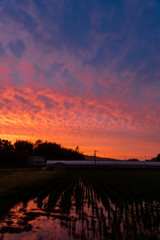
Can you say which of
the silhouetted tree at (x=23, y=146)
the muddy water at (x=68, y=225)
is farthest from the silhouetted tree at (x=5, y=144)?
the muddy water at (x=68, y=225)

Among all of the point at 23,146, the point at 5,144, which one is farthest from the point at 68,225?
the point at 23,146

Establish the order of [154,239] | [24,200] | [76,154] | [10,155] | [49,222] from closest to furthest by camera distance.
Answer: [154,239]
[49,222]
[24,200]
[10,155]
[76,154]

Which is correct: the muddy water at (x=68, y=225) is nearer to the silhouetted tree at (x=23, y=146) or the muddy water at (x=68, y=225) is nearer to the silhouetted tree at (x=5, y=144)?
the silhouetted tree at (x=5, y=144)

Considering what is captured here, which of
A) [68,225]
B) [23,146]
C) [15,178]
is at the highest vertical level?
[23,146]


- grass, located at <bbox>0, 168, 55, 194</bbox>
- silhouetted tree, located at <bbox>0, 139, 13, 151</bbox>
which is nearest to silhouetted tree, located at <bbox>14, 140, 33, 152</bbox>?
silhouetted tree, located at <bbox>0, 139, 13, 151</bbox>

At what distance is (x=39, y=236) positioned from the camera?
9.45m

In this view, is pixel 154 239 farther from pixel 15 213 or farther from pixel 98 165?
pixel 98 165

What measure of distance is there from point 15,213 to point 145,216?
796 centimetres

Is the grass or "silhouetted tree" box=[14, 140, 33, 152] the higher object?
"silhouetted tree" box=[14, 140, 33, 152]

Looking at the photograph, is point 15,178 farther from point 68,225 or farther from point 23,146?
point 23,146

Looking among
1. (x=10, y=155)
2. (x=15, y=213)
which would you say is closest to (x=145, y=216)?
(x=15, y=213)

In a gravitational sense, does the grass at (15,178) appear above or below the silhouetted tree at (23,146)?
below

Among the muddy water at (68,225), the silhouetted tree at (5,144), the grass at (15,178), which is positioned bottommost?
the muddy water at (68,225)

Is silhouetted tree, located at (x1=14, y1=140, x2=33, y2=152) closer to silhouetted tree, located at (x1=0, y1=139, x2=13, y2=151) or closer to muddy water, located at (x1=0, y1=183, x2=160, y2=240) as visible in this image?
silhouetted tree, located at (x1=0, y1=139, x2=13, y2=151)
